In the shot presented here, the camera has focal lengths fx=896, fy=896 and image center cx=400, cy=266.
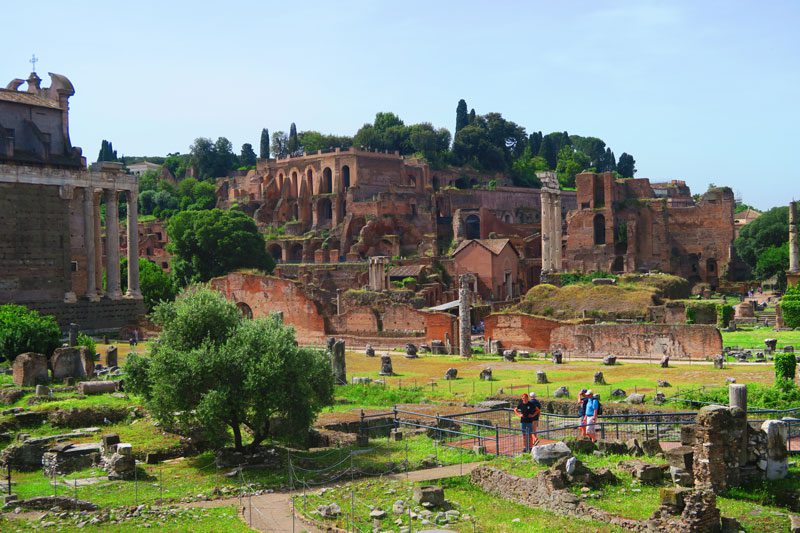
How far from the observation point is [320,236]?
284ft

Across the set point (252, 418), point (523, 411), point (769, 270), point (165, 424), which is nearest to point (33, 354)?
point (165, 424)

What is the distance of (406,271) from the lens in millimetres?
69688

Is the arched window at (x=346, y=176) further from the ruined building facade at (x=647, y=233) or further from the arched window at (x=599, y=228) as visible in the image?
the arched window at (x=599, y=228)

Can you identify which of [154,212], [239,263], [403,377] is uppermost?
[154,212]

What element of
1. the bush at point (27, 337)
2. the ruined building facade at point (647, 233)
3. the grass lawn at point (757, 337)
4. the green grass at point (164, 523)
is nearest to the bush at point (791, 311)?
the grass lawn at point (757, 337)

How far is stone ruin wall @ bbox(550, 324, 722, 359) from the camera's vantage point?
119 feet

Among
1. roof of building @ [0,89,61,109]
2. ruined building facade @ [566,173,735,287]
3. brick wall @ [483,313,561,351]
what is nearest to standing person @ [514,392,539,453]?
brick wall @ [483,313,561,351]

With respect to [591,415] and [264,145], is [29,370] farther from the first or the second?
[264,145]

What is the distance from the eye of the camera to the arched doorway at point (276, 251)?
86938 millimetres

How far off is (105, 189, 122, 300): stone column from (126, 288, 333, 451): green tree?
→ 32011 millimetres

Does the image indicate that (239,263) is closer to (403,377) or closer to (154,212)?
(403,377)

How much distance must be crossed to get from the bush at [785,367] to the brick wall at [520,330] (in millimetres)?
15948

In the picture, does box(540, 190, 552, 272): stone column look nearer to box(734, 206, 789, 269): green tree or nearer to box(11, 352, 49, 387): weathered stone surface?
box(734, 206, 789, 269): green tree

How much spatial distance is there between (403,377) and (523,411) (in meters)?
15.6
